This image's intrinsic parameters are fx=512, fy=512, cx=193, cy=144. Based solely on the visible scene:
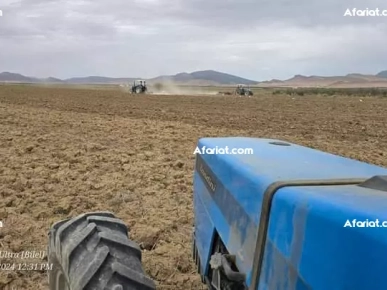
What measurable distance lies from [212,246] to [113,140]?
7744mm

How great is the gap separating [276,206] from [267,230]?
0.08 meters

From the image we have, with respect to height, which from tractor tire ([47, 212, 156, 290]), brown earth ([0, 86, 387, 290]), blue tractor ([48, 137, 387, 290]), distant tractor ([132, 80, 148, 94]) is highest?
blue tractor ([48, 137, 387, 290])

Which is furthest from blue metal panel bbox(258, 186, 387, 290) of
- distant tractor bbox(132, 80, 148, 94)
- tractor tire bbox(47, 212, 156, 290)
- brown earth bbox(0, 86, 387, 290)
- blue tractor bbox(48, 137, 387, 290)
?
distant tractor bbox(132, 80, 148, 94)

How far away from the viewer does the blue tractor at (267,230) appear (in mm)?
996

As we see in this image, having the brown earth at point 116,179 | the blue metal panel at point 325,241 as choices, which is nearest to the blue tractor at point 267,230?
the blue metal panel at point 325,241

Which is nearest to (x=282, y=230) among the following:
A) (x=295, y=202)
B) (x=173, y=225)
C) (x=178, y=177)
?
(x=295, y=202)

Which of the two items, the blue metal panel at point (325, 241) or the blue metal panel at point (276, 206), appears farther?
the blue metal panel at point (276, 206)

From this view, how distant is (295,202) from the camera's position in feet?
4.03

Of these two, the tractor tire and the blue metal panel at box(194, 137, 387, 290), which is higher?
the blue metal panel at box(194, 137, 387, 290)

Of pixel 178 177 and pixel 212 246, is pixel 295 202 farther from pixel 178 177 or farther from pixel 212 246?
pixel 178 177

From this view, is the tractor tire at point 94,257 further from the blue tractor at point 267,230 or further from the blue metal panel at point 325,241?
the blue metal panel at point 325,241

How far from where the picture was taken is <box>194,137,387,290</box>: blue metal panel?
3.66ft

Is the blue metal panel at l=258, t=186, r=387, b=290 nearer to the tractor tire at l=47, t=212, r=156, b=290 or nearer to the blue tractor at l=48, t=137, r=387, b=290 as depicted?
the blue tractor at l=48, t=137, r=387, b=290

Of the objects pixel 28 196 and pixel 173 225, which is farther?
pixel 28 196
